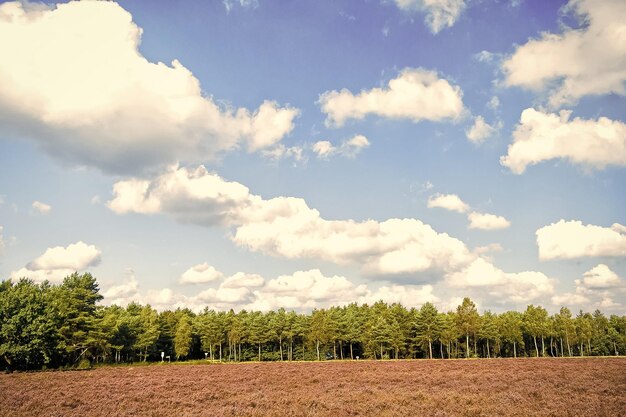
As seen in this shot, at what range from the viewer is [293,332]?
95.7 meters

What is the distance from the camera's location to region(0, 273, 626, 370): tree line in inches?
2469

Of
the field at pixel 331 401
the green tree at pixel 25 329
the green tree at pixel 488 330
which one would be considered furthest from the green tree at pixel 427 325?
the green tree at pixel 25 329

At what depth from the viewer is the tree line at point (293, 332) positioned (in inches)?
2469

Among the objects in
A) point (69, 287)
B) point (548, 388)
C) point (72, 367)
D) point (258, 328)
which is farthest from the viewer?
point (258, 328)

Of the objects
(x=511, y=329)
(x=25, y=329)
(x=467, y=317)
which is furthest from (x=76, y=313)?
(x=511, y=329)

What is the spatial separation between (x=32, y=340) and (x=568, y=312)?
11770cm

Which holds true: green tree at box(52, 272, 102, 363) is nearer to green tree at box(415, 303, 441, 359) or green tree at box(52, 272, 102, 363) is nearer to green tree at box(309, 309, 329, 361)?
green tree at box(309, 309, 329, 361)

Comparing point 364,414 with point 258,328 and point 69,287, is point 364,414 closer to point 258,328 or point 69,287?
point 69,287

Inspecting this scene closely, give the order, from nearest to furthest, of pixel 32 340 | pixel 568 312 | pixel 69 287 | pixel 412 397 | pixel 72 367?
pixel 412 397, pixel 32 340, pixel 72 367, pixel 69 287, pixel 568 312

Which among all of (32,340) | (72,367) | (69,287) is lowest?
(72,367)

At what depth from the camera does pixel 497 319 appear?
339 feet

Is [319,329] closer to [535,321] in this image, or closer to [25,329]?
[535,321]

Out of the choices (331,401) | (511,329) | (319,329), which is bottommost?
(511,329)

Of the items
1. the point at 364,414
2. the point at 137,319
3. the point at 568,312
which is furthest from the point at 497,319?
the point at 364,414
